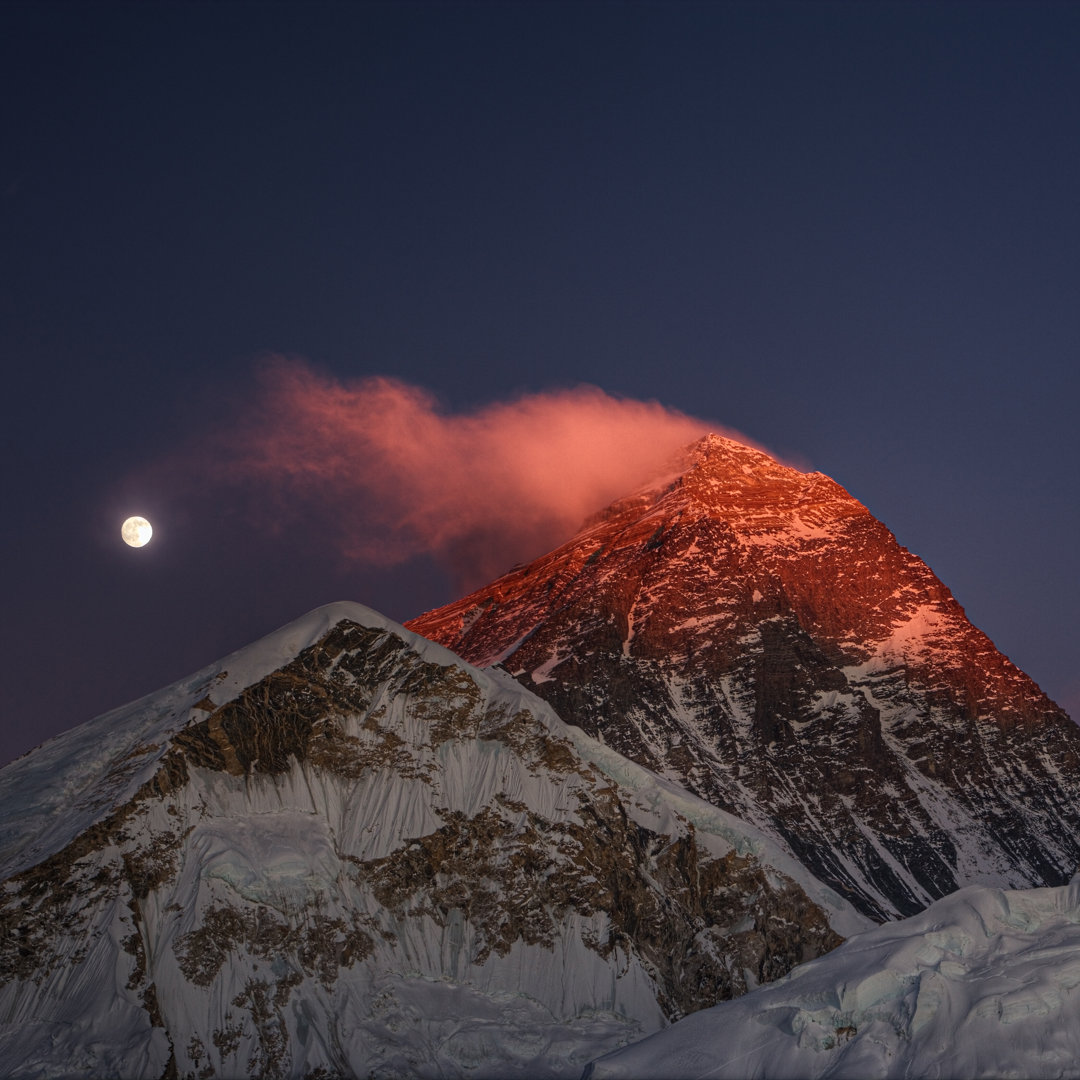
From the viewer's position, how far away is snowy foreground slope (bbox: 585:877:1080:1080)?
50.0 m

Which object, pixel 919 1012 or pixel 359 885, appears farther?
pixel 359 885

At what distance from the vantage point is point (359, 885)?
9394 centimetres

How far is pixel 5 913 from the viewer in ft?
266

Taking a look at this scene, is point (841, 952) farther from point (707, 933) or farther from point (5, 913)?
point (5, 913)

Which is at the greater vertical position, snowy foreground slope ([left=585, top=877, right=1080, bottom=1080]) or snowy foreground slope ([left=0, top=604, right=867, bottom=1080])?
snowy foreground slope ([left=0, top=604, right=867, bottom=1080])

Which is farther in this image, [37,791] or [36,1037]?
[37,791]

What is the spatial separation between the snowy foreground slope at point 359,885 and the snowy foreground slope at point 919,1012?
3149 cm

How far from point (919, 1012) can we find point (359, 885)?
49980 millimetres

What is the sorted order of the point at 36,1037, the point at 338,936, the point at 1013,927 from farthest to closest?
the point at 338,936 → the point at 36,1037 → the point at 1013,927

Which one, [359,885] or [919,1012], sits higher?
[359,885]

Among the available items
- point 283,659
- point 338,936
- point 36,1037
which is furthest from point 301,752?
point 36,1037

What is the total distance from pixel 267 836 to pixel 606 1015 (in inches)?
1007

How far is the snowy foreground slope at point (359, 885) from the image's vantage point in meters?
81.4

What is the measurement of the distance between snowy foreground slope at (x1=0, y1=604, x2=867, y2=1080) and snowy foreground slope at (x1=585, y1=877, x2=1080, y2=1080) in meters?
31.5
